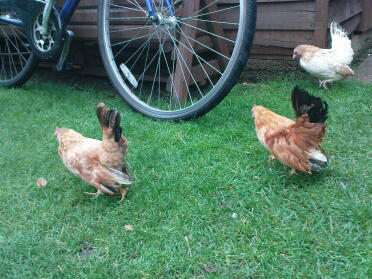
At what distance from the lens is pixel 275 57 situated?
4695 mm

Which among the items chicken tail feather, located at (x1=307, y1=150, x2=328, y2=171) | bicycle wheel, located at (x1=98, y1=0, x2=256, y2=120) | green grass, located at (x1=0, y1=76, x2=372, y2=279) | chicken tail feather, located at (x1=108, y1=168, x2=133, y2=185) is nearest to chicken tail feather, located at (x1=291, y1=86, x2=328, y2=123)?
chicken tail feather, located at (x1=307, y1=150, x2=328, y2=171)

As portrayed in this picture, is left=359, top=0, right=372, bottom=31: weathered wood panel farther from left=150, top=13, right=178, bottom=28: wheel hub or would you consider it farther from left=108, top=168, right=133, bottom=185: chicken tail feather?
left=108, top=168, right=133, bottom=185: chicken tail feather

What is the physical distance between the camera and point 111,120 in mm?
2344

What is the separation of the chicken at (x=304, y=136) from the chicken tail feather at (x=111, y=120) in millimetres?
1001

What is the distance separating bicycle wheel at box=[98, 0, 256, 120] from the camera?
10.0ft

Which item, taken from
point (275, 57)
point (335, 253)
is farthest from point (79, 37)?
point (335, 253)

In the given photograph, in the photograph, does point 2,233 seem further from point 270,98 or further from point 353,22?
point 353,22

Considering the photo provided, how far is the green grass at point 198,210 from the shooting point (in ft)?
6.55

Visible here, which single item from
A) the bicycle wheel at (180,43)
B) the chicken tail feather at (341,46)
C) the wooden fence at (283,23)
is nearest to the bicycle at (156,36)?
the bicycle wheel at (180,43)

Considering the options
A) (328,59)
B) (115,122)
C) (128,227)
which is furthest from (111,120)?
(328,59)

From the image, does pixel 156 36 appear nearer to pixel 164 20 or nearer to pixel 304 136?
pixel 164 20

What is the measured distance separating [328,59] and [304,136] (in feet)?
6.35

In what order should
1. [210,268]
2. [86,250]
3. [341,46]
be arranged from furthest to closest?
[341,46], [86,250], [210,268]

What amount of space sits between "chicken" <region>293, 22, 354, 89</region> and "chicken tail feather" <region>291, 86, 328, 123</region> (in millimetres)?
1815
